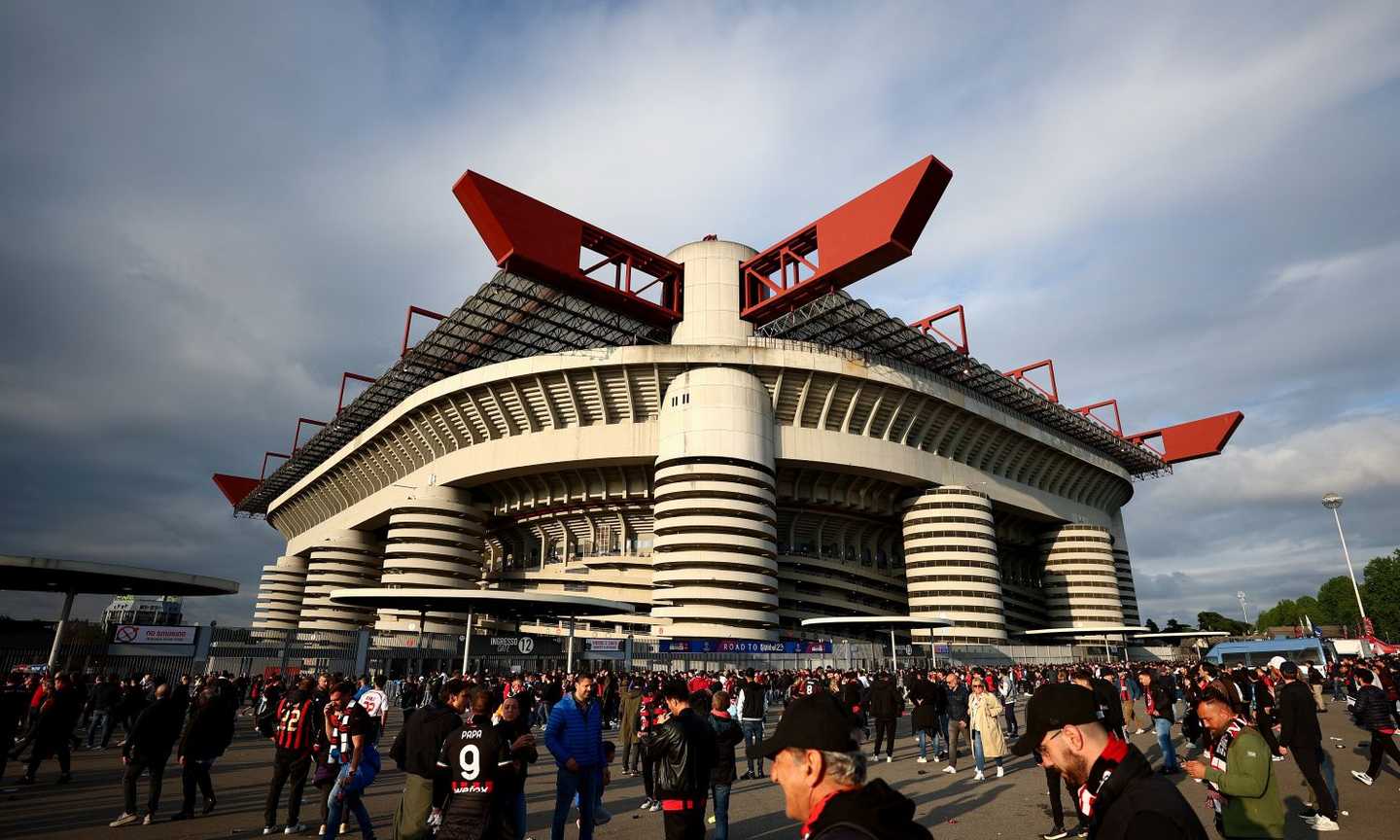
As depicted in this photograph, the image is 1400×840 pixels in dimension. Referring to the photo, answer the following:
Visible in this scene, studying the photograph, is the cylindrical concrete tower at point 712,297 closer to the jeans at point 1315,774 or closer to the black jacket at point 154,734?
the black jacket at point 154,734

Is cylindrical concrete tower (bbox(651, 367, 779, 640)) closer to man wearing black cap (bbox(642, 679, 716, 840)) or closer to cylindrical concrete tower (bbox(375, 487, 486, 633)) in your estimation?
cylindrical concrete tower (bbox(375, 487, 486, 633))

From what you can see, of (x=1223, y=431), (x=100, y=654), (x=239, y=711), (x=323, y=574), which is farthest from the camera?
(x=1223, y=431)

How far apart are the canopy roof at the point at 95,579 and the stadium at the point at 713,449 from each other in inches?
483

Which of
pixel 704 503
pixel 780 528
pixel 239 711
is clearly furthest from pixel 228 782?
pixel 780 528

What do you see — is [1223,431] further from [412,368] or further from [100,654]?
[100,654]

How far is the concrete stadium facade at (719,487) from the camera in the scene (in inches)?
1666

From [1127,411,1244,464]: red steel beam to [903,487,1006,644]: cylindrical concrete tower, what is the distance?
29.9m

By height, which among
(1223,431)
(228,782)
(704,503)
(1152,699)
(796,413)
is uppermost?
(1223,431)

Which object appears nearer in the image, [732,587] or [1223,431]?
[732,587]

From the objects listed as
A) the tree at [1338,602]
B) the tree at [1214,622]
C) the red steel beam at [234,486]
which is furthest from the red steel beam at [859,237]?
the tree at [1214,622]

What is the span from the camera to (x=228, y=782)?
40.6 ft

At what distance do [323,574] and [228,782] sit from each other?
5516 centimetres

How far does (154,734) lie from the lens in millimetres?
9422

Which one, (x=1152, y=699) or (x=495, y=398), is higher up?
(x=495, y=398)
